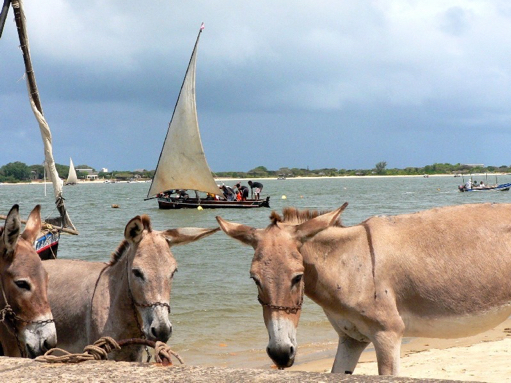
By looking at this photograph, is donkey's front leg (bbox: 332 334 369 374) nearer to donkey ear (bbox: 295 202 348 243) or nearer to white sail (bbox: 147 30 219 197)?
donkey ear (bbox: 295 202 348 243)

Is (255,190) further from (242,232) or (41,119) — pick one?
(242,232)

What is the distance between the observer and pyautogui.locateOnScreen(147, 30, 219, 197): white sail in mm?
45094

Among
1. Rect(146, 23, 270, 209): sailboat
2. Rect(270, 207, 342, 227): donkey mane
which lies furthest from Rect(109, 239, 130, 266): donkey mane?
Rect(146, 23, 270, 209): sailboat

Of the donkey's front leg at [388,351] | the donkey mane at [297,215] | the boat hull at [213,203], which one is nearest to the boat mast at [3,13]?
the donkey mane at [297,215]

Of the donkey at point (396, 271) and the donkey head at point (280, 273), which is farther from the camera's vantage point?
the donkey at point (396, 271)

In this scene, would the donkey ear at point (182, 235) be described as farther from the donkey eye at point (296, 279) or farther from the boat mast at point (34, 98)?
the boat mast at point (34, 98)

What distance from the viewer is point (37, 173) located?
7180 inches

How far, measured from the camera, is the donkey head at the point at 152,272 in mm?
4984

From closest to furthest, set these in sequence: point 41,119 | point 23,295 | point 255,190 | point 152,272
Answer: point 23,295 < point 152,272 < point 41,119 < point 255,190

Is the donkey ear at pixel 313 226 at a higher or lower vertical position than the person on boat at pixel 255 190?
higher

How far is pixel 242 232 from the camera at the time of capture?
5.09m

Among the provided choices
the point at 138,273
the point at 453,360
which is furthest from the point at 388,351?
the point at 453,360

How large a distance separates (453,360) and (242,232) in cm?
500

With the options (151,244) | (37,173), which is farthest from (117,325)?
(37,173)
